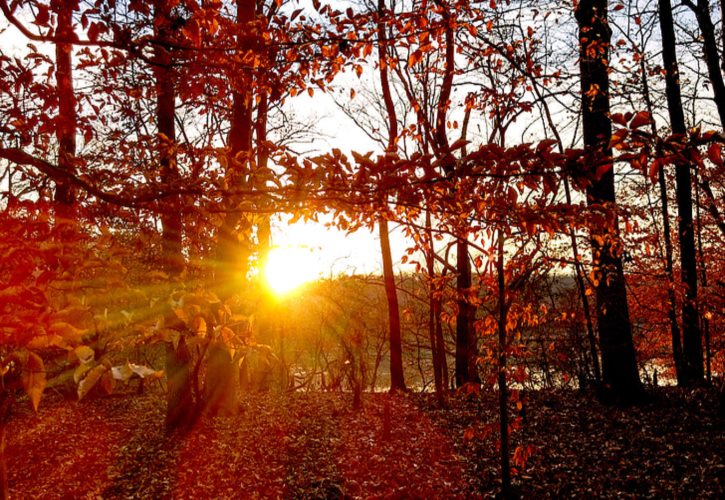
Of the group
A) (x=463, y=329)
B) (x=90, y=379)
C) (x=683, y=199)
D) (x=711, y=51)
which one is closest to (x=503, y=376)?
(x=90, y=379)

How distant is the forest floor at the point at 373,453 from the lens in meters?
5.63

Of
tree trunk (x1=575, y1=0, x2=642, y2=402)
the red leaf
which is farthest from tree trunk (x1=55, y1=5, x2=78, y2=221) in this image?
tree trunk (x1=575, y1=0, x2=642, y2=402)

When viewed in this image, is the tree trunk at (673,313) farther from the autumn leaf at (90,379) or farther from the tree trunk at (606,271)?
the autumn leaf at (90,379)

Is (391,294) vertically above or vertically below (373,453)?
above

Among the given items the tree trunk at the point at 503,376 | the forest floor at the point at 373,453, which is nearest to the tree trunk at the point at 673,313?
the forest floor at the point at 373,453

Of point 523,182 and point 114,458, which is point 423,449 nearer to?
point 114,458

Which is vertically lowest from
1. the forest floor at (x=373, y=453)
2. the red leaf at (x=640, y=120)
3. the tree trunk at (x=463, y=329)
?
the forest floor at (x=373, y=453)

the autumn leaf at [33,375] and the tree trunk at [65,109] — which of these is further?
the tree trunk at [65,109]

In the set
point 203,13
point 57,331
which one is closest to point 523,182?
point 57,331

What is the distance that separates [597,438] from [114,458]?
6.85m

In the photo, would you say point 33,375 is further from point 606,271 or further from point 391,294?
point 391,294

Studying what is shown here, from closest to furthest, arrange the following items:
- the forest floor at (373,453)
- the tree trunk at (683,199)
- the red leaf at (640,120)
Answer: the red leaf at (640,120) → the forest floor at (373,453) → the tree trunk at (683,199)

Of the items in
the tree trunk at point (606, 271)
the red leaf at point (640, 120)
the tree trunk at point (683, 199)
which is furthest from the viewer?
the tree trunk at point (683, 199)

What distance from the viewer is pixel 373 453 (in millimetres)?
7168
